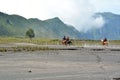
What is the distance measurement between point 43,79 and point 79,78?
2032mm

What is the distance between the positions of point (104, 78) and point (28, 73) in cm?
378

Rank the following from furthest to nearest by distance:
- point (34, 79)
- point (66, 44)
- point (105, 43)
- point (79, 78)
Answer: point (105, 43)
point (66, 44)
point (79, 78)
point (34, 79)

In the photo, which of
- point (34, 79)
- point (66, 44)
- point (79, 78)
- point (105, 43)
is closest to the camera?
point (34, 79)

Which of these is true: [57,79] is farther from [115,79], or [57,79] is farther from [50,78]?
[115,79]

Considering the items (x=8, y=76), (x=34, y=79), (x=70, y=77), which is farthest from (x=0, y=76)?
(x=70, y=77)

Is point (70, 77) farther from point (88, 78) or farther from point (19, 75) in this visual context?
point (19, 75)

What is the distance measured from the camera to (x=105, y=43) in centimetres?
6856

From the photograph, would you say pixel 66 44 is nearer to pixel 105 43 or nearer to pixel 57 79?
pixel 105 43

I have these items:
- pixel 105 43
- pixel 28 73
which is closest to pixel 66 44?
pixel 105 43

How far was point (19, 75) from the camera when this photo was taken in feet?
64.8

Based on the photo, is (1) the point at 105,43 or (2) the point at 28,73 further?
(1) the point at 105,43

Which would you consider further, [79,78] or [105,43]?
[105,43]

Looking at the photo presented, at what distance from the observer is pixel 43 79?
60.0ft

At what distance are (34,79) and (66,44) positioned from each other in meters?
44.7
